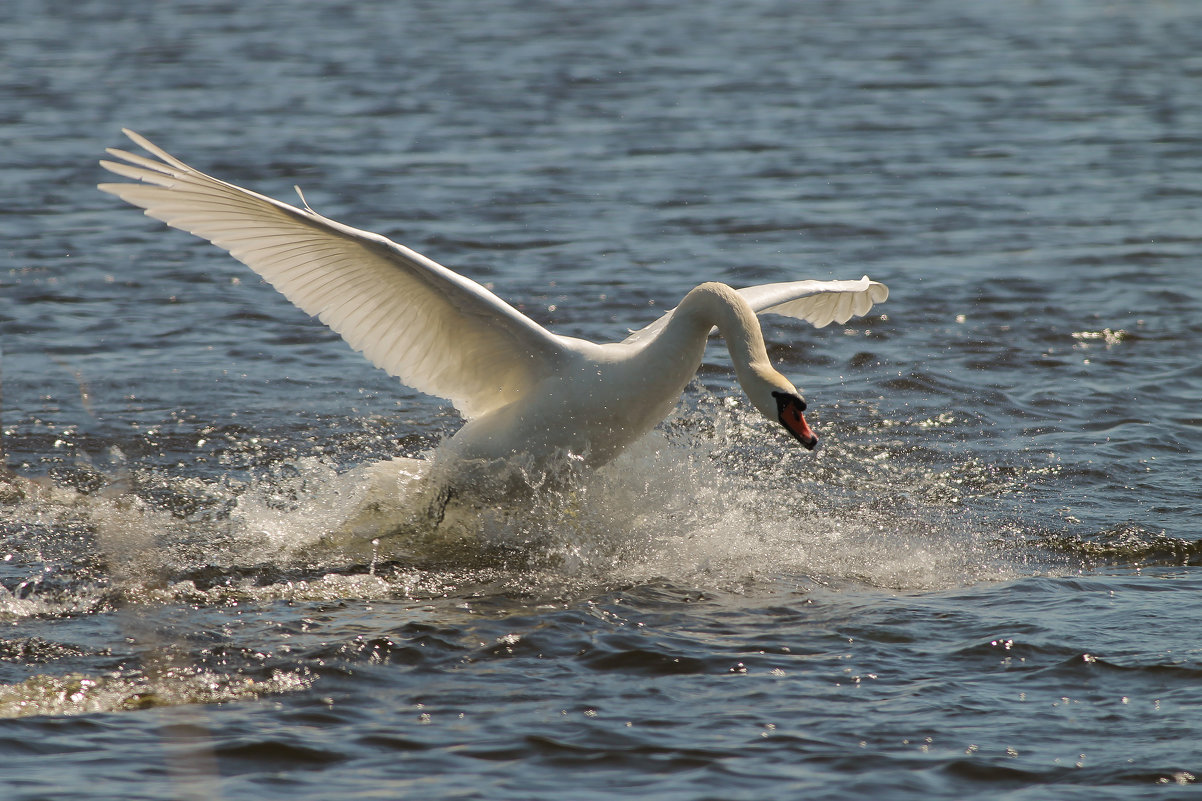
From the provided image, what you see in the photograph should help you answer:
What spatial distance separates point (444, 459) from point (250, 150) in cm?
1138

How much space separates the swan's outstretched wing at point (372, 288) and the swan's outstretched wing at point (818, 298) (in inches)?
52.2

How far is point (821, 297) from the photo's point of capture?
912cm

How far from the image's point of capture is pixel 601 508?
7594mm

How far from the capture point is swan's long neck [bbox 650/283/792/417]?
21.7ft

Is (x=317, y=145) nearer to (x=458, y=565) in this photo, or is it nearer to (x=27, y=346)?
(x=27, y=346)

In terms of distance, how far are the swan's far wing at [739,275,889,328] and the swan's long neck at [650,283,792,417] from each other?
4.76 feet

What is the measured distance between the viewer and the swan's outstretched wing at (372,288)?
277 inches

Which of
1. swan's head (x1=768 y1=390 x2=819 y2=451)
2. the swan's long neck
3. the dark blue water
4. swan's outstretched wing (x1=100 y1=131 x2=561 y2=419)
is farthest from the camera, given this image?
swan's outstretched wing (x1=100 y1=131 x2=561 y2=419)

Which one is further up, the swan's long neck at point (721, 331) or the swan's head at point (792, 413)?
the swan's long neck at point (721, 331)

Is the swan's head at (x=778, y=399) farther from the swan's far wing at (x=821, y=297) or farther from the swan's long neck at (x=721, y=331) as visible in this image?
the swan's far wing at (x=821, y=297)

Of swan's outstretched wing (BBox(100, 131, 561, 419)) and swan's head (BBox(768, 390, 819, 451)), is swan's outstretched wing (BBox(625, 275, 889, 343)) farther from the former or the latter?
swan's head (BBox(768, 390, 819, 451))

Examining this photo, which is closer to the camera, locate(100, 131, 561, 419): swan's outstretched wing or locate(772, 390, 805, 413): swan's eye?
locate(772, 390, 805, 413): swan's eye

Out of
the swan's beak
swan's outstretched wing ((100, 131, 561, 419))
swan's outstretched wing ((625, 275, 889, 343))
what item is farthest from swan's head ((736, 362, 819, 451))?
swan's outstretched wing ((625, 275, 889, 343))

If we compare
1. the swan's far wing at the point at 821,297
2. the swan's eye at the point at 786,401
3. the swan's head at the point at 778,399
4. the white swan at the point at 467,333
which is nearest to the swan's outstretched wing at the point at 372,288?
the white swan at the point at 467,333
